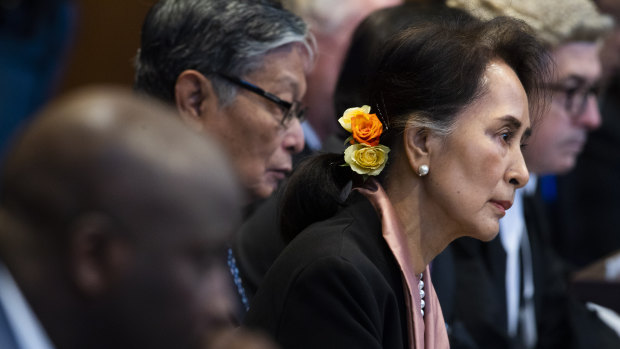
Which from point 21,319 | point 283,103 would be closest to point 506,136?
point 283,103

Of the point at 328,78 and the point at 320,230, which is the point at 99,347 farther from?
the point at 328,78

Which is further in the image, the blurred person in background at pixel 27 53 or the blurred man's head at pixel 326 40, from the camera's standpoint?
the blurred man's head at pixel 326 40

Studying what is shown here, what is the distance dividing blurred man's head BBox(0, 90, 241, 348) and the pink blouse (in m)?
1.16

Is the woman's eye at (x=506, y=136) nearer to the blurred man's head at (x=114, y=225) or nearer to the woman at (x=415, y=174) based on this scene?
the woman at (x=415, y=174)

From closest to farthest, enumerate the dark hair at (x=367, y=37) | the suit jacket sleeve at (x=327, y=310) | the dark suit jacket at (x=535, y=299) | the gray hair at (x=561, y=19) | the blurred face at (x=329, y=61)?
the suit jacket sleeve at (x=327, y=310) < the dark hair at (x=367, y=37) < the dark suit jacket at (x=535, y=299) < the blurred face at (x=329, y=61) < the gray hair at (x=561, y=19)

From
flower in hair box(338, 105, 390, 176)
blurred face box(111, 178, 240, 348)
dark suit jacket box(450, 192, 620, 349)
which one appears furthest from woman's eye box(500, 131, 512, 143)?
blurred face box(111, 178, 240, 348)

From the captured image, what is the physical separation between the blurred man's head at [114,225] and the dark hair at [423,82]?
1222mm

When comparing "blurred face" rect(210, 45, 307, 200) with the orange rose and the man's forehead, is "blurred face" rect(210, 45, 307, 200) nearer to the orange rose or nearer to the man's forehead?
the orange rose

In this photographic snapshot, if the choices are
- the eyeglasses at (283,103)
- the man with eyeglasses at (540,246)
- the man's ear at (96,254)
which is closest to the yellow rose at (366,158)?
the eyeglasses at (283,103)

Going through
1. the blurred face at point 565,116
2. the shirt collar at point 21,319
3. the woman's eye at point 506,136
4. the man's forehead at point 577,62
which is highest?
the shirt collar at point 21,319

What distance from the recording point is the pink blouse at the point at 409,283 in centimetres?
241

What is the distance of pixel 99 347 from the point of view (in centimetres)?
127

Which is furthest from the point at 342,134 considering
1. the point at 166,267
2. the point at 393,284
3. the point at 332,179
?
the point at 166,267

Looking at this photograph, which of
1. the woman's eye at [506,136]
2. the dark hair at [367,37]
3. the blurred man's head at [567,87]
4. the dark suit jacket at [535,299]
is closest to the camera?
the woman's eye at [506,136]
